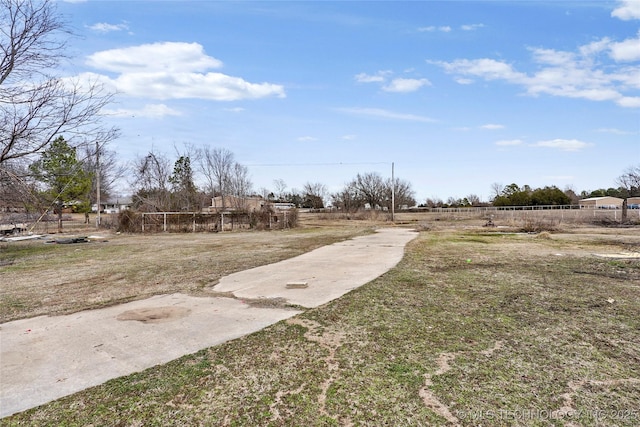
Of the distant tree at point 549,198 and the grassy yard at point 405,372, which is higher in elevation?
the distant tree at point 549,198

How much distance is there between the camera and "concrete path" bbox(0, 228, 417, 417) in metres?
2.85

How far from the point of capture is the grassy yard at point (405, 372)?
2.31 metres

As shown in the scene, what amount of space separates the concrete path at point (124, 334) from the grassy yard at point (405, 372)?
234 mm

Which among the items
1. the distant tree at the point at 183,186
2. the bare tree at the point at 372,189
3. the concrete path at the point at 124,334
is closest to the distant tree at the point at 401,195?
the bare tree at the point at 372,189

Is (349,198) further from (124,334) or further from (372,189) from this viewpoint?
(124,334)

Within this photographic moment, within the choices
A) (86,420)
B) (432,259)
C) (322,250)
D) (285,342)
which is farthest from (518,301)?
(322,250)

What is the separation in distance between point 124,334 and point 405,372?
113 inches

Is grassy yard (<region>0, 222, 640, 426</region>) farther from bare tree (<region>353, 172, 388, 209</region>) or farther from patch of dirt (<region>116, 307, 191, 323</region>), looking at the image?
bare tree (<region>353, 172, 388, 209</region>)

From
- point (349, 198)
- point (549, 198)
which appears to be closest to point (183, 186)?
point (349, 198)

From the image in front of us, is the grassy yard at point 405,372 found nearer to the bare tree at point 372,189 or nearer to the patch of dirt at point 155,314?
the patch of dirt at point 155,314

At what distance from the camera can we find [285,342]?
3.56 meters

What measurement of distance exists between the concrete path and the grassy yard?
234 millimetres

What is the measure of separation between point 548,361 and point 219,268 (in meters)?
6.42

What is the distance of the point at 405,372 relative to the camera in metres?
2.88
